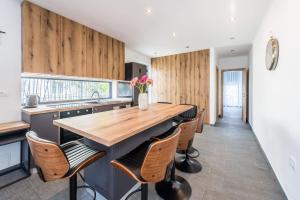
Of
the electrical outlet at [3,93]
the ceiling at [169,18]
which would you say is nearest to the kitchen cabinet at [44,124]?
the electrical outlet at [3,93]

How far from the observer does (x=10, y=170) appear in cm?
224

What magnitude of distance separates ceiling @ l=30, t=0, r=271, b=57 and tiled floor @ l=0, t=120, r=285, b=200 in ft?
8.64

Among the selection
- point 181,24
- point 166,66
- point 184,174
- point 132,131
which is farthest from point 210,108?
point 132,131

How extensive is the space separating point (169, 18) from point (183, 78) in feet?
9.75

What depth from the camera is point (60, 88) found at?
3.30m

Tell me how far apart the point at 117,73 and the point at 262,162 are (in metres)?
3.68

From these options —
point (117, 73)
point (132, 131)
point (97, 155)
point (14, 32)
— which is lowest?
point (97, 155)

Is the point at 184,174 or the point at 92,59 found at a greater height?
the point at 92,59

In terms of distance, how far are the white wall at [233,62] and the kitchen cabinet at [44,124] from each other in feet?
21.9

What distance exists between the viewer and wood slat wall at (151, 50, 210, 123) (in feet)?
16.9

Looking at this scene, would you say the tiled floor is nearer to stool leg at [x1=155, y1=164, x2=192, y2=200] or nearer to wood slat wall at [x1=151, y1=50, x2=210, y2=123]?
stool leg at [x1=155, y1=164, x2=192, y2=200]

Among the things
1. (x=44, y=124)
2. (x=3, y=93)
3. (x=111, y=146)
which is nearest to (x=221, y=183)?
(x=111, y=146)

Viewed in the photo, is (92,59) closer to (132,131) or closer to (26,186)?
(26,186)

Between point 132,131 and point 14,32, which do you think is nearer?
point 132,131
